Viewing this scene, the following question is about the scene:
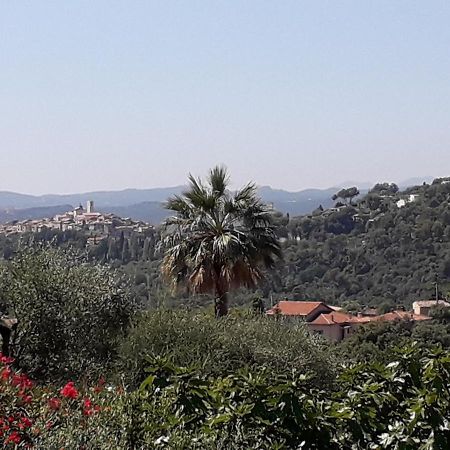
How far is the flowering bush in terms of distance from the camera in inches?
181

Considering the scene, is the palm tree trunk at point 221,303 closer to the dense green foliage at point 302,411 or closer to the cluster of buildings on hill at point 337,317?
the dense green foliage at point 302,411

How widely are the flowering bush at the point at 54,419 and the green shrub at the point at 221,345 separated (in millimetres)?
4864

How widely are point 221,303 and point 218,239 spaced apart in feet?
3.82

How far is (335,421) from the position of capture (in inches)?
186

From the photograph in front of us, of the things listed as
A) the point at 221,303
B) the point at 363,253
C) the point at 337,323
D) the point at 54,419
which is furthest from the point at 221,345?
the point at 363,253

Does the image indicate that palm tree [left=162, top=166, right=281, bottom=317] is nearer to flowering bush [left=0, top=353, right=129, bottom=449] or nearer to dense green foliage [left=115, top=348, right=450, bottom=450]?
flowering bush [left=0, top=353, right=129, bottom=449]

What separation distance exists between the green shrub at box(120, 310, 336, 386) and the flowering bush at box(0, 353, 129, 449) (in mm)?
4864

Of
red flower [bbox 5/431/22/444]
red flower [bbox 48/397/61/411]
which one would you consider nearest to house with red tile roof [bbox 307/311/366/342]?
red flower [bbox 48/397/61/411]

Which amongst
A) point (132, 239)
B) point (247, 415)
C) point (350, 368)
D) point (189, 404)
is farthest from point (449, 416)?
point (132, 239)

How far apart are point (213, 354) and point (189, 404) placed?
6369 millimetres

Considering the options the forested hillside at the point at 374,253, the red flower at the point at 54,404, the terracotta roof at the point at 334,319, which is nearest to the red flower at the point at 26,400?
the red flower at the point at 54,404

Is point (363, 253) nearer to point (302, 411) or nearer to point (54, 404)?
point (54, 404)

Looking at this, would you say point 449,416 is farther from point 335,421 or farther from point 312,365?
point 312,365

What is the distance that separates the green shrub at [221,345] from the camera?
11188 millimetres
